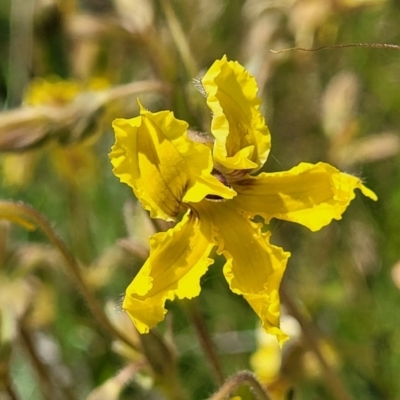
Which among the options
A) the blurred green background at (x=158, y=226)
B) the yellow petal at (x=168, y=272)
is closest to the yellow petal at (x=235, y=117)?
the yellow petal at (x=168, y=272)

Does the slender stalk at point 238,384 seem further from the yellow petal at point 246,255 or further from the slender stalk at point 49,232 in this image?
the slender stalk at point 49,232

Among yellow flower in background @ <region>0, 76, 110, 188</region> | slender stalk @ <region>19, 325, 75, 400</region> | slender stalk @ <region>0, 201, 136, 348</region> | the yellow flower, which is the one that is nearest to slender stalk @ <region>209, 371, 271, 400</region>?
the yellow flower

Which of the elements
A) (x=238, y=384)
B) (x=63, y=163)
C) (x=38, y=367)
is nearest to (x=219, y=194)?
(x=238, y=384)

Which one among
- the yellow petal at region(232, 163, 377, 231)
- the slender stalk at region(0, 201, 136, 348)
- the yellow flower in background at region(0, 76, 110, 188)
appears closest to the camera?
the yellow petal at region(232, 163, 377, 231)

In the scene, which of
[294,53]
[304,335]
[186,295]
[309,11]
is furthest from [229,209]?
[309,11]

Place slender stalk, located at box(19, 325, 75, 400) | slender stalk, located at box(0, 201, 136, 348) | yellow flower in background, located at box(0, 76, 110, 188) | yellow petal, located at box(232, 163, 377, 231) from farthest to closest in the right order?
1. yellow flower in background, located at box(0, 76, 110, 188)
2. slender stalk, located at box(19, 325, 75, 400)
3. slender stalk, located at box(0, 201, 136, 348)
4. yellow petal, located at box(232, 163, 377, 231)

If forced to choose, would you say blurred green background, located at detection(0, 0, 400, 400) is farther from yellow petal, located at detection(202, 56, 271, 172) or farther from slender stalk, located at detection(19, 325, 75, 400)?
yellow petal, located at detection(202, 56, 271, 172)

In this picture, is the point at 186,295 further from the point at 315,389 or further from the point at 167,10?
the point at 315,389
